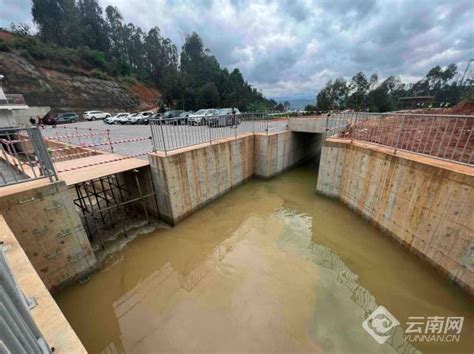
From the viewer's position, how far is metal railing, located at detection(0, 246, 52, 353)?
44.8 inches

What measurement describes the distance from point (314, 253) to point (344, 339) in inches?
89.9

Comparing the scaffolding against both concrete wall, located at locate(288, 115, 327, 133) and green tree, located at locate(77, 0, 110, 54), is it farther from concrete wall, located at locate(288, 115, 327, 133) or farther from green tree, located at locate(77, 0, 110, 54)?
green tree, located at locate(77, 0, 110, 54)

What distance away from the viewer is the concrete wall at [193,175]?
22.2ft

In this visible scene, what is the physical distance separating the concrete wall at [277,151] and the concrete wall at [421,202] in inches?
161

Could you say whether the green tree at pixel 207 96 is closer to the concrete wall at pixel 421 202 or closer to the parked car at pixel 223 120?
the parked car at pixel 223 120

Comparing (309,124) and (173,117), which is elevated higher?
(173,117)

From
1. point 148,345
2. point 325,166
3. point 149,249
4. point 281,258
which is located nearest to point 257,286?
point 281,258

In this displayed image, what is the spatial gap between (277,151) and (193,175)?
5.76 meters

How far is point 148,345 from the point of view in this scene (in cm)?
384

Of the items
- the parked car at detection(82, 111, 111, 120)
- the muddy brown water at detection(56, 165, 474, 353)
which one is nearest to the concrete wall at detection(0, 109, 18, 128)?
the parked car at detection(82, 111, 111, 120)

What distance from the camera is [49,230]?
4.52m

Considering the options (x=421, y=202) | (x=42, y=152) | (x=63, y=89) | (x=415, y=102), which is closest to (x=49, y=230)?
(x=42, y=152)

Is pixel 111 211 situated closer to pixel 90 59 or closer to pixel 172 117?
pixel 172 117

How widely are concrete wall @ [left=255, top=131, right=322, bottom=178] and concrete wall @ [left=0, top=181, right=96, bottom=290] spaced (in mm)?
8301
